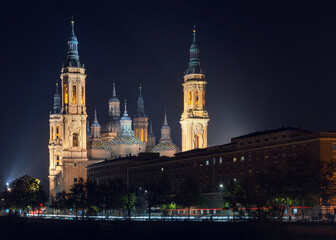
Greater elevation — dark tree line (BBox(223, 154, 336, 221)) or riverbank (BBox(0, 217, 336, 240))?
dark tree line (BBox(223, 154, 336, 221))

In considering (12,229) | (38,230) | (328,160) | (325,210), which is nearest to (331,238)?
(325,210)

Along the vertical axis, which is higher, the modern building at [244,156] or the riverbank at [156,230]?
the modern building at [244,156]

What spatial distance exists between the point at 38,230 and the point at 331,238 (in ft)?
243

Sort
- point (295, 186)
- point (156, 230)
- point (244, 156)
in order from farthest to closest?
point (244, 156), point (295, 186), point (156, 230)

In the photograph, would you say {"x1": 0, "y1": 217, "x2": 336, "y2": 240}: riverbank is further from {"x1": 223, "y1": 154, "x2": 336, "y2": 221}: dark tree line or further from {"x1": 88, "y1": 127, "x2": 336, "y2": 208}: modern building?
{"x1": 88, "y1": 127, "x2": 336, "y2": 208}: modern building

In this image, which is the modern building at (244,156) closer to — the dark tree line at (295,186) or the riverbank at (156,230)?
the dark tree line at (295,186)

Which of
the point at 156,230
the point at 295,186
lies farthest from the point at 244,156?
the point at 156,230

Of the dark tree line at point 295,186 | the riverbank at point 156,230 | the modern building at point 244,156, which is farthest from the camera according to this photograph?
→ the modern building at point 244,156

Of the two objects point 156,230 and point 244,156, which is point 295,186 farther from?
point 244,156

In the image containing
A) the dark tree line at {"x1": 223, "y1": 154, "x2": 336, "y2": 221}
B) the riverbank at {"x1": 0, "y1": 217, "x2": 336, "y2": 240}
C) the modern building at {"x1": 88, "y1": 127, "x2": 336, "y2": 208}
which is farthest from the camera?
the modern building at {"x1": 88, "y1": 127, "x2": 336, "y2": 208}

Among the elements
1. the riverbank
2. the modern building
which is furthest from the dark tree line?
the riverbank

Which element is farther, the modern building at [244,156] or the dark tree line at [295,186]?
the modern building at [244,156]

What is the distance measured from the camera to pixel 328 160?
139125 millimetres

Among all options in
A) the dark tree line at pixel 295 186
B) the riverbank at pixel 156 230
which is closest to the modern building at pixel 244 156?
the dark tree line at pixel 295 186
